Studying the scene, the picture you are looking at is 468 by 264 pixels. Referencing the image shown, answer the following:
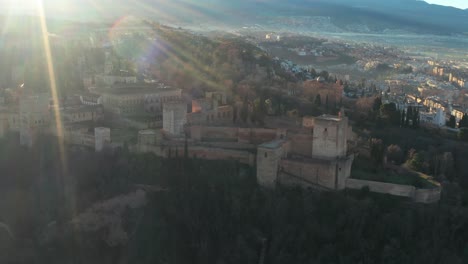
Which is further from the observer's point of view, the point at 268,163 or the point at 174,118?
the point at 174,118

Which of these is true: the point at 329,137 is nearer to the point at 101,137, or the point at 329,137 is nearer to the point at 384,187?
the point at 384,187

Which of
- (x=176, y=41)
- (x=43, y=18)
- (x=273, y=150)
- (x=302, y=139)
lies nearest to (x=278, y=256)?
(x=273, y=150)

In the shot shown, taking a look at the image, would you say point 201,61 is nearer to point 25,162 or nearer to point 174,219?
point 25,162

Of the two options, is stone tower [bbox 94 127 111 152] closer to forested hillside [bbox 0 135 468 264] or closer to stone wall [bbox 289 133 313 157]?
forested hillside [bbox 0 135 468 264]

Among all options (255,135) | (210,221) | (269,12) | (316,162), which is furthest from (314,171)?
(269,12)

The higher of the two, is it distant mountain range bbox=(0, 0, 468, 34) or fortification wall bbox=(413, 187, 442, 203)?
distant mountain range bbox=(0, 0, 468, 34)

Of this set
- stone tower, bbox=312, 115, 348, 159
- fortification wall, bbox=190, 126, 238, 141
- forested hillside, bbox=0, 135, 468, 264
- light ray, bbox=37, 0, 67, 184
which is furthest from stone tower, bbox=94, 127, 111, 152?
stone tower, bbox=312, 115, 348, 159

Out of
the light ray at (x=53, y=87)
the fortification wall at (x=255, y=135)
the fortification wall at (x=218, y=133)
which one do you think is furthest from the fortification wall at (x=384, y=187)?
the light ray at (x=53, y=87)
